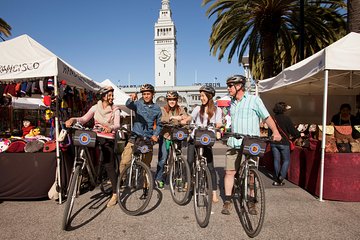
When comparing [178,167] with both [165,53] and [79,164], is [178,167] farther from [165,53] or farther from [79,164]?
[165,53]

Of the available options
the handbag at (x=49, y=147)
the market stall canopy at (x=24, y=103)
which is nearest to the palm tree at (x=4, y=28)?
the market stall canopy at (x=24, y=103)

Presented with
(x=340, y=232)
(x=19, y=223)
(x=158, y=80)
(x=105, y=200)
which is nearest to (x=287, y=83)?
(x=340, y=232)

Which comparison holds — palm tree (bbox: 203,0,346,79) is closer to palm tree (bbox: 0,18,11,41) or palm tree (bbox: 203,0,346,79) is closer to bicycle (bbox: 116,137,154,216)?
bicycle (bbox: 116,137,154,216)

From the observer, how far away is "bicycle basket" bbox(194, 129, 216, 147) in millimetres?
3654

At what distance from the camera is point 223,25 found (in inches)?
508

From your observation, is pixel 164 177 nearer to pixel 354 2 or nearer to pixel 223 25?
pixel 354 2

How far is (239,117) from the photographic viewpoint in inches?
144

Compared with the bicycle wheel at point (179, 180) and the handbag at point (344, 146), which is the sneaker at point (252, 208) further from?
the handbag at point (344, 146)

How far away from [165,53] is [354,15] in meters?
110

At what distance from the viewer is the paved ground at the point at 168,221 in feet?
10.3

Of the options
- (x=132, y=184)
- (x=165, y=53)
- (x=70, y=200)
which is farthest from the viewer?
(x=165, y=53)

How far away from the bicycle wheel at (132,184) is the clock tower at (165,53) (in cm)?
10126

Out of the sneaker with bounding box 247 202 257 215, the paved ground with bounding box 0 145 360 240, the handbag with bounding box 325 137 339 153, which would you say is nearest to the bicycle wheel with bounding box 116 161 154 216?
the paved ground with bounding box 0 145 360 240

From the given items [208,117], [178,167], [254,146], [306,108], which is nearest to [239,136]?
[254,146]
